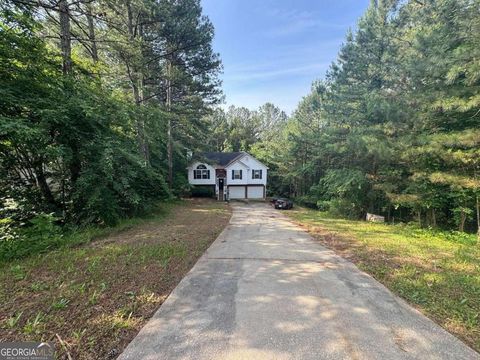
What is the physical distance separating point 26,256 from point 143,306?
3430 mm

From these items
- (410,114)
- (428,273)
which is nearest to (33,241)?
(428,273)

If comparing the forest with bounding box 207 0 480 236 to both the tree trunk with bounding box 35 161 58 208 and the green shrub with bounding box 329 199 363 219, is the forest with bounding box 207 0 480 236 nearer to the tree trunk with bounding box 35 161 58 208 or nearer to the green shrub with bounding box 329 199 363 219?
the green shrub with bounding box 329 199 363 219

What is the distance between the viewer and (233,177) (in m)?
27.2

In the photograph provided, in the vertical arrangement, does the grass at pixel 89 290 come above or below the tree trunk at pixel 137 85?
below

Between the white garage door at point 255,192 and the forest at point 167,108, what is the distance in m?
10.1

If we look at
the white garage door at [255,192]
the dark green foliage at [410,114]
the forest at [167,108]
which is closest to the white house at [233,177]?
the white garage door at [255,192]

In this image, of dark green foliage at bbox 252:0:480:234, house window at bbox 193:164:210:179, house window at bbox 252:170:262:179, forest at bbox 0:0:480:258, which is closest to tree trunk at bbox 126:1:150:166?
forest at bbox 0:0:480:258

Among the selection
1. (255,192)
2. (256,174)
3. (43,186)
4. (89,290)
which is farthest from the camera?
(255,192)

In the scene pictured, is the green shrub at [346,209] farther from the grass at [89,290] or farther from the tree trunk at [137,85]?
the tree trunk at [137,85]

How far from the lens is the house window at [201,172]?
26.5 metres

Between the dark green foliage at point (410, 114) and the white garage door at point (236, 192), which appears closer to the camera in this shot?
the dark green foliage at point (410, 114)

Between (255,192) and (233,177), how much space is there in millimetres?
3322

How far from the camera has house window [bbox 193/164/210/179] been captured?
26.5 metres

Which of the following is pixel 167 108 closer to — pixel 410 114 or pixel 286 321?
pixel 410 114
